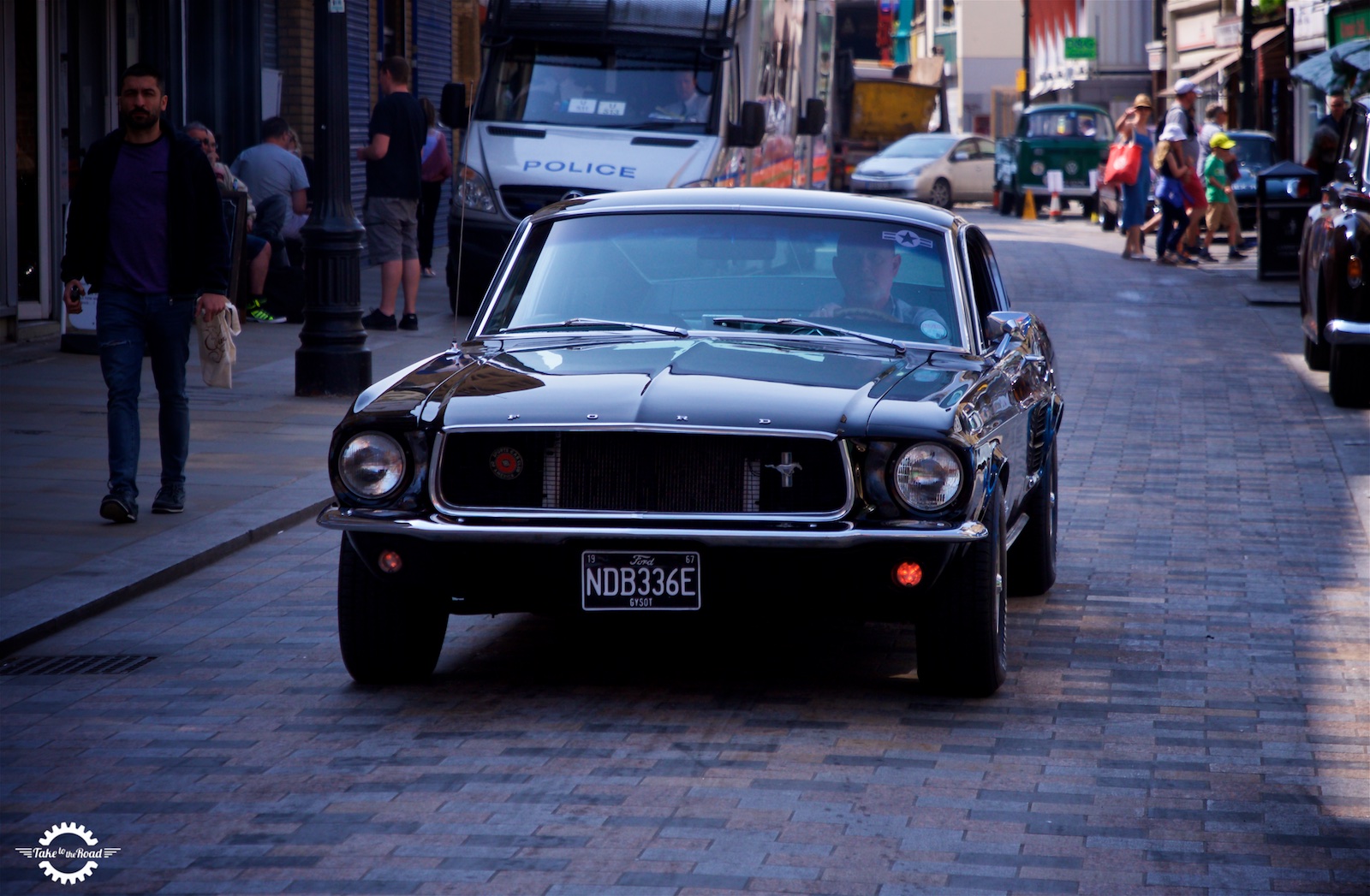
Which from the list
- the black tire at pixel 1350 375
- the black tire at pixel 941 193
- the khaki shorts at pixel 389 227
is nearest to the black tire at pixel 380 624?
the black tire at pixel 1350 375

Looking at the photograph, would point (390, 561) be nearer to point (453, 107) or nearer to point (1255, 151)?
point (453, 107)

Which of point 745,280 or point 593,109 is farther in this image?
point 593,109

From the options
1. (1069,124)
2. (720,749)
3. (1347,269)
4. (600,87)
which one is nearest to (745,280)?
(720,749)

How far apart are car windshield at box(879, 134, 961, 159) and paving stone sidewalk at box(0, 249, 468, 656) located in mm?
26639

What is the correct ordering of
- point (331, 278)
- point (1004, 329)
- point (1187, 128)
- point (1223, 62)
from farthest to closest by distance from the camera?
point (1223, 62) < point (1187, 128) < point (331, 278) < point (1004, 329)

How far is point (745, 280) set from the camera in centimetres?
661

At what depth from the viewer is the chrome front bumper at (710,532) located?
17.6 feet

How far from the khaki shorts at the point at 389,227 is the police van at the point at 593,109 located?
75 cm

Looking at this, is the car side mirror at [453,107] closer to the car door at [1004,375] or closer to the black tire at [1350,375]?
the black tire at [1350,375]

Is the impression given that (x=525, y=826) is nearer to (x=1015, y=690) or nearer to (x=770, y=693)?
(x=770, y=693)

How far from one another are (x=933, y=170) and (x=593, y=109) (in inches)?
928

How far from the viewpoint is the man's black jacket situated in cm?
847

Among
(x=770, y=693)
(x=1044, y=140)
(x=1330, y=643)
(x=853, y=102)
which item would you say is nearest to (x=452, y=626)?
(x=770, y=693)

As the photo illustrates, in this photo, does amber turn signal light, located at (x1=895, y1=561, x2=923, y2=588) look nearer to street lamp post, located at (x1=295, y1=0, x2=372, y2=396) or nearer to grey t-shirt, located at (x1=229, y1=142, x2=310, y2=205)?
street lamp post, located at (x1=295, y1=0, x2=372, y2=396)
